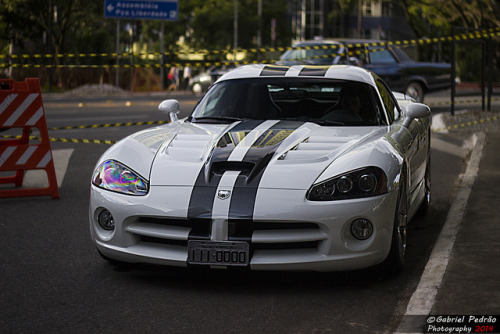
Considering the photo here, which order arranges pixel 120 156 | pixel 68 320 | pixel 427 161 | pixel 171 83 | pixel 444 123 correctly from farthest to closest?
pixel 171 83
pixel 444 123
pixel 427 161
pixel 120 156
pixel 68 320

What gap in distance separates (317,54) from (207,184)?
1634cm

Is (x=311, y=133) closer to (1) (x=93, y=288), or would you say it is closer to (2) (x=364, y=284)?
(2) (x=364, y=284)

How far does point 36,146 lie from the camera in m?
9.31

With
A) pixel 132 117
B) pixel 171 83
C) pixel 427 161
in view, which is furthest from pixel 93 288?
pixel 171 83

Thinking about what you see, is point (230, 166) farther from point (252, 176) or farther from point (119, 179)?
point (119, 179)

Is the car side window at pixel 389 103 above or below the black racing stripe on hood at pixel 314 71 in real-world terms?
below

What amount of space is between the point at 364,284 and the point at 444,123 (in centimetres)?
1269

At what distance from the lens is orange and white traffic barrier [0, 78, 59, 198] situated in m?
9.18

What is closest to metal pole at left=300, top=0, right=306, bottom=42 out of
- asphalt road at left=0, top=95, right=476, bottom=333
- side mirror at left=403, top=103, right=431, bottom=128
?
side mirror at left=403, top=103, right=431, bottom=128

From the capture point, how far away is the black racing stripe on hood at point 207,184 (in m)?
5.38

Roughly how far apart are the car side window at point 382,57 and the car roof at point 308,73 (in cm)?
1479

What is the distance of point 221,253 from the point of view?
533 centimetres

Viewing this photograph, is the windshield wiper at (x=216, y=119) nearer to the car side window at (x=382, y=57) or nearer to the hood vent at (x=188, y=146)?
the hood vent at (x=188, y=146)

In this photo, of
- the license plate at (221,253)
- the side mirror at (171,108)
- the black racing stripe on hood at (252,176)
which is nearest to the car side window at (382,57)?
the side mirror at (171,108)
